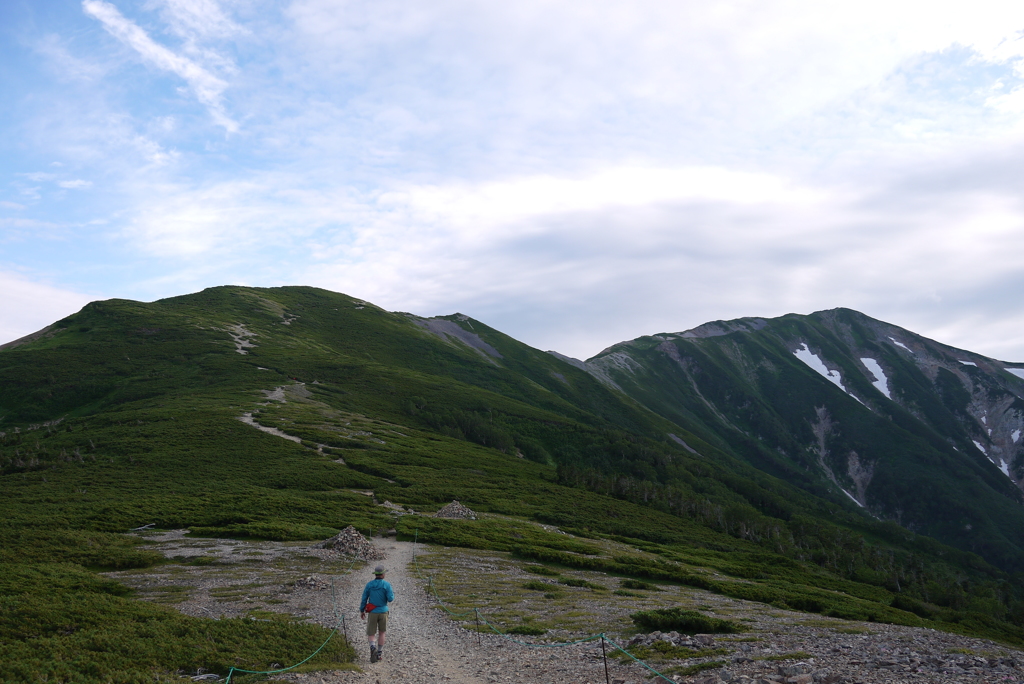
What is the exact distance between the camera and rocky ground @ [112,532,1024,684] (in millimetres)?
19594

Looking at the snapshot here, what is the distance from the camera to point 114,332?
16475cm

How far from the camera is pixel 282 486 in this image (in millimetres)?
78000

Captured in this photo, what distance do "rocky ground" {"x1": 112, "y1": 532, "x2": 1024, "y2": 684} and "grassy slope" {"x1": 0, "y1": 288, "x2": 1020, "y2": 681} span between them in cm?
406

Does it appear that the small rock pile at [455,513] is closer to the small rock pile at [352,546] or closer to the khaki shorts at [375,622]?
the small rock pile at [352,546]

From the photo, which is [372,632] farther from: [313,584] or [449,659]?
[313,584]

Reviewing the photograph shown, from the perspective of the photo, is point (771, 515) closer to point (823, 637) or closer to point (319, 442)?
point (319, 442)

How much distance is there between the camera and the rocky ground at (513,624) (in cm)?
1959

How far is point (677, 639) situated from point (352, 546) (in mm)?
33295

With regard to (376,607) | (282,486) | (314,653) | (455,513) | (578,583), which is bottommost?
(578,583)

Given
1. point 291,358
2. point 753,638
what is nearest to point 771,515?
point 291,358

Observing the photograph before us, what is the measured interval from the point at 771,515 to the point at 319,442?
462 feet

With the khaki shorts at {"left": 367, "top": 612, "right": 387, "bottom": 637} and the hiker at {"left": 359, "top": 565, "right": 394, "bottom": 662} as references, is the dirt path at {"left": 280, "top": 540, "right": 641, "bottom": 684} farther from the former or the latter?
the khaki shorts at {"left": 367, "top": 612, "right": 387, "bottom": 637}

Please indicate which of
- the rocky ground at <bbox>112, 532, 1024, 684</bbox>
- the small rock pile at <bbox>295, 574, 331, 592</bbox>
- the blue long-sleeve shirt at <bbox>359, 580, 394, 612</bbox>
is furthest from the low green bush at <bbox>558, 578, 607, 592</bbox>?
the blue long-sleeve shirt at <bbox>359, 580, 394, 612</bbox>

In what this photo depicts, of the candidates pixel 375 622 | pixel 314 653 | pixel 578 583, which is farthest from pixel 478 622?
pixel 578 583
